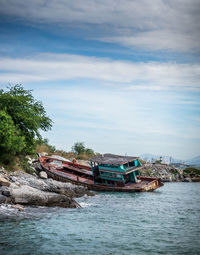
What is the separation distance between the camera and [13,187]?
58.4 feet

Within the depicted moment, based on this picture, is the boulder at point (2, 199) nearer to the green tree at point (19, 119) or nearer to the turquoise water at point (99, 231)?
the turquoise water at point (99, 231)

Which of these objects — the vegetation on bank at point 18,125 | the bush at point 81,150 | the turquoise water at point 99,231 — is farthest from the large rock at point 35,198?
the bush at point 81,150

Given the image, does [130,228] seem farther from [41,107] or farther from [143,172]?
[143,172]

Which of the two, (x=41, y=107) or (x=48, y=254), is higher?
(x=41, y=107)

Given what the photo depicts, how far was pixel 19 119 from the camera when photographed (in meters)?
29.0

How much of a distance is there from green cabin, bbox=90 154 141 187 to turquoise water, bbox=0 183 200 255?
9.02 metres

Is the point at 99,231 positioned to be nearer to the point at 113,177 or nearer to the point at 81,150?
the point at 113,177

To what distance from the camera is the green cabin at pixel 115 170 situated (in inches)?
1119

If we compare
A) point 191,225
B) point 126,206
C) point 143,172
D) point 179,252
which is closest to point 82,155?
point 143,172

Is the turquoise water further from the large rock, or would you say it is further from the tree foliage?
the tree foliage

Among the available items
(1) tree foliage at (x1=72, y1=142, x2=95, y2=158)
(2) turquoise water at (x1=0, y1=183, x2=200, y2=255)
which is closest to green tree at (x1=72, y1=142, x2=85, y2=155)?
(1) tree foliage at (x1=72, y1=142, x2=95, y2=158)

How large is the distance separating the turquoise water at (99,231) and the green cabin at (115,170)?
902cm

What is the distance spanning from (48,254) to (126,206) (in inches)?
433

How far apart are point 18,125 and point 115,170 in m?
12.7
